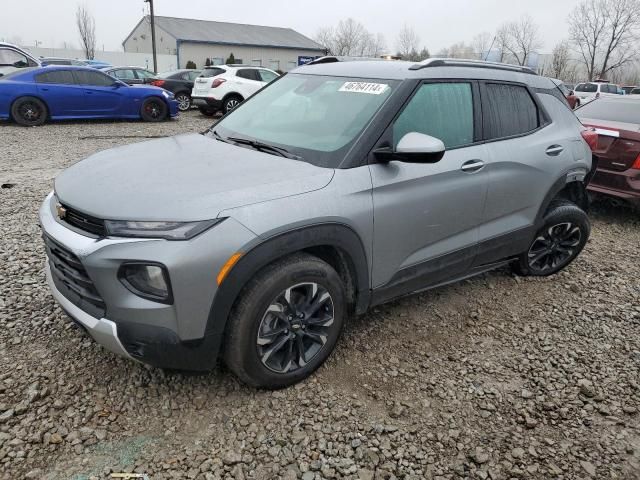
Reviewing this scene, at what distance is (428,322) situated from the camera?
3488 millimetres

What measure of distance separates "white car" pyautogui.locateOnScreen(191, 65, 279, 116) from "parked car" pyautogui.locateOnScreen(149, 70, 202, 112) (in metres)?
1.95

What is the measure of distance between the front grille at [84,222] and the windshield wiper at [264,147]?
107cm

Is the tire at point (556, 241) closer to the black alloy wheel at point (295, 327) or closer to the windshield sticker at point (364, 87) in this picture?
the windshield sticker at point (364, 87)

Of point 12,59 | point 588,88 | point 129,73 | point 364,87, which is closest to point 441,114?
point 364,87

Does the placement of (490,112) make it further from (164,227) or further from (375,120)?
(164,227)

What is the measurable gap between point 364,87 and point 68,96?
1034cm

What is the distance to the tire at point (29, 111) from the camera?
10744 millimetres

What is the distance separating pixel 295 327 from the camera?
257 centimetres

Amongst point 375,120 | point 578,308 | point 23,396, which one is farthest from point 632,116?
point 23,396

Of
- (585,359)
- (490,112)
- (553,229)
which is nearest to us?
(585,359)

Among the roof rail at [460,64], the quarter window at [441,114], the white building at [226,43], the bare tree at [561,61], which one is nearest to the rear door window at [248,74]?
the roof rail at [460,64]

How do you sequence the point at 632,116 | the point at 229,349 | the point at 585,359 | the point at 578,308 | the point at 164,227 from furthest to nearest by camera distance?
the point at 632,116
the point at 578,308
the point at 585,359
the point at 229,349
the point at 164,227

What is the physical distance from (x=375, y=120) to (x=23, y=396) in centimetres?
241

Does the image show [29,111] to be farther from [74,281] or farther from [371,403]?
[371,403]
